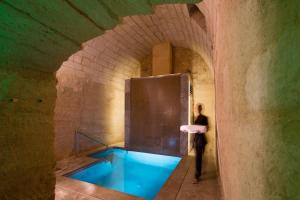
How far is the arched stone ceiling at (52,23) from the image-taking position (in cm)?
96

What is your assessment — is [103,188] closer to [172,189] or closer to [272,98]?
[172,189]

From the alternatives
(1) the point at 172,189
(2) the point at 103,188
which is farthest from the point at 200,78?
(2) the point at 103,188

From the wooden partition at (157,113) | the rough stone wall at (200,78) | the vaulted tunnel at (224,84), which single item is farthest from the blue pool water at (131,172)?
the vaulted tunnel at (224,84)

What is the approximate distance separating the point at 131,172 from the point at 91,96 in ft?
10.4

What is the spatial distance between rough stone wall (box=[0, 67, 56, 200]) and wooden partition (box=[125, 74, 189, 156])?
13.5ft

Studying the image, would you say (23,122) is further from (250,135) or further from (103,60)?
(103,60)

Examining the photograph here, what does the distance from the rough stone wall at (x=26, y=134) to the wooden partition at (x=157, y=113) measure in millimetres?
4106

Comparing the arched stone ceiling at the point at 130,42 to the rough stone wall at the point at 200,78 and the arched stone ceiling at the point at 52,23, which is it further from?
the arched stone ceiling at the point at 52,23

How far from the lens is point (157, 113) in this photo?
5.66 m

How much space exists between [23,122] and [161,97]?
445cm

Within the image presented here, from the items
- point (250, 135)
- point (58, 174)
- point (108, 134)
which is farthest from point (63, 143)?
point (250, 135)

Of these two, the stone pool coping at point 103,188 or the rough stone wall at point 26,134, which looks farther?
the stone pool coping at point 103,188

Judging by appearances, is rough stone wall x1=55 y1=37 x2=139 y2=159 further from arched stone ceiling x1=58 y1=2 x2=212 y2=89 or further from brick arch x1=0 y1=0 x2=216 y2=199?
brick arch x1=0 y1=0 x2=216 y2=199

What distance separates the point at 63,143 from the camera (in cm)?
493
